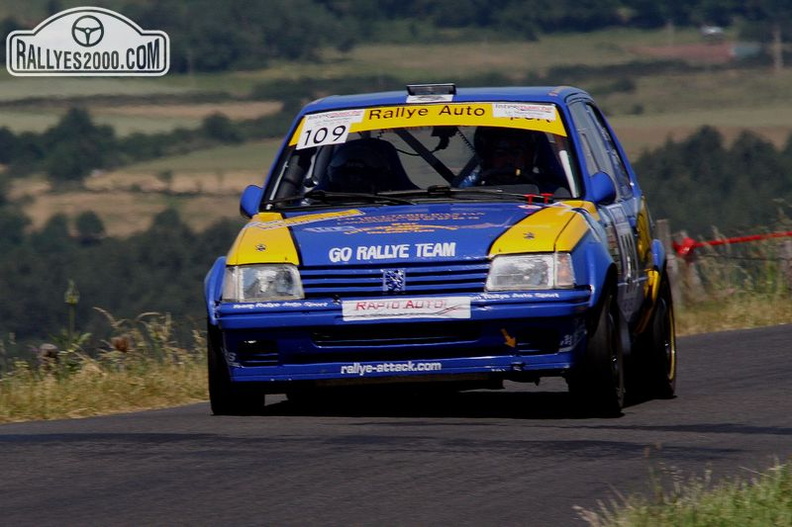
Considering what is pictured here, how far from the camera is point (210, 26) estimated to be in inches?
2884

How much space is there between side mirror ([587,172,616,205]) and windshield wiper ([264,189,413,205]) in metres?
0.95

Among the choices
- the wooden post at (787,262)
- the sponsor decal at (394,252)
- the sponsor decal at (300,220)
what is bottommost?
the wooden post at (787,262)

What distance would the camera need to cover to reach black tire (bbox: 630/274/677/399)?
10.0 m

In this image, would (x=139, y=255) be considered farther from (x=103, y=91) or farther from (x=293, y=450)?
(x=293, y=450)

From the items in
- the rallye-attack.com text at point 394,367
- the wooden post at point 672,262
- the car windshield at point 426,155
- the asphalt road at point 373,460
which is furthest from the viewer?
the wooden post at point 672,262

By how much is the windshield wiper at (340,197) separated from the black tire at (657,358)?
191cm

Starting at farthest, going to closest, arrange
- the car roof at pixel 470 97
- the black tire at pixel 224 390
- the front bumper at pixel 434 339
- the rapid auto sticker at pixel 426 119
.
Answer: the car roof at pixel 470 97, the rapid auto sticker at pixel 426 119, the black tire at pixel 224 390, the front bumper at pixel 434 339

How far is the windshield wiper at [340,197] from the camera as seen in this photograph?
908cm

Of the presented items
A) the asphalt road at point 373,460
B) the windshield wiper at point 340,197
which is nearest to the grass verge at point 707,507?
the asphalt road at point 373,460

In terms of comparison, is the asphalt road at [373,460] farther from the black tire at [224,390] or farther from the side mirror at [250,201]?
the side mirror at [250,201]

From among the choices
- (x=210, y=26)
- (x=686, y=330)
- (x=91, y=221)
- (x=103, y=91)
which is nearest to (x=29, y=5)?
(x=210, y=26)

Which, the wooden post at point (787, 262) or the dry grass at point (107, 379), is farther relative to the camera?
the wooden post at point (787, 262)

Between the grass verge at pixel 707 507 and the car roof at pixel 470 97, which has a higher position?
the car roof at pixel 470 97

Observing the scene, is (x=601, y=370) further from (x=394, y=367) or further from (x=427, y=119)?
(x=427, y=119)
